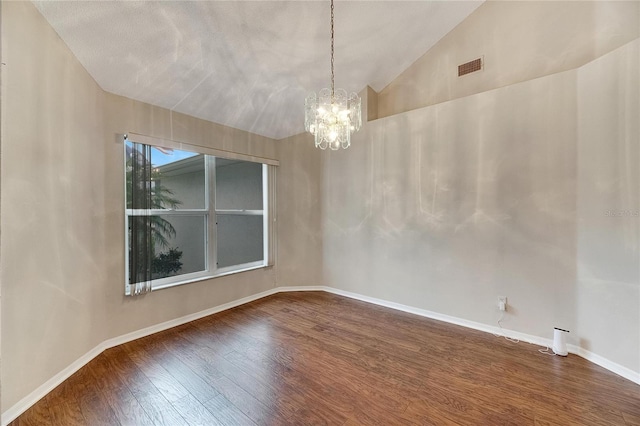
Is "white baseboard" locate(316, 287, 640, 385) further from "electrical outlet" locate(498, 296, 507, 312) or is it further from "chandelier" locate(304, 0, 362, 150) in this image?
"chandelier" locate(304, 0, 362, 150)

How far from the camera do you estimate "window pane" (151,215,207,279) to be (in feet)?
9.82

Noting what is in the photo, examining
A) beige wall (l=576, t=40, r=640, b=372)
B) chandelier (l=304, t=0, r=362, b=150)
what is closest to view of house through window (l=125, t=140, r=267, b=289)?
chandelier (l=304, t=0, r=362, b=150)

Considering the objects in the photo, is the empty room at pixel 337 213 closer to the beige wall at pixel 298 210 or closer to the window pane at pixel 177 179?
the window pane at pixel 177 179

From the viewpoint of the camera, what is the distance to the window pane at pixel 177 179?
297 cm

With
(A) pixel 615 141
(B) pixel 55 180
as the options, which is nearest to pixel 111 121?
(B) pixel 55 180

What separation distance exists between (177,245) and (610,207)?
450 cm

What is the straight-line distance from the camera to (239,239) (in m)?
3.95

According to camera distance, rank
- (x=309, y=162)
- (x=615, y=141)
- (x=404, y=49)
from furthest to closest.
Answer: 1. (x=309, y=162)
2. (x=404, y=49)
3. (x=615, y=141)

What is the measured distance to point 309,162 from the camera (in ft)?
14.0

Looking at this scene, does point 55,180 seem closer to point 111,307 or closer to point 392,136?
point 111,307

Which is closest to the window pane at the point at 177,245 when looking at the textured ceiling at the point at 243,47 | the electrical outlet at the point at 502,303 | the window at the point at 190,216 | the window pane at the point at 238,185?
the window at the point at 190,216

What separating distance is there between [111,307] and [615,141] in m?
4.93

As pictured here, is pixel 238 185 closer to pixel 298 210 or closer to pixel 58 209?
pixel 298 210

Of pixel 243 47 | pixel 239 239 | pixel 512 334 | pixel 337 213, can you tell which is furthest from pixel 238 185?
pixel 512 334
